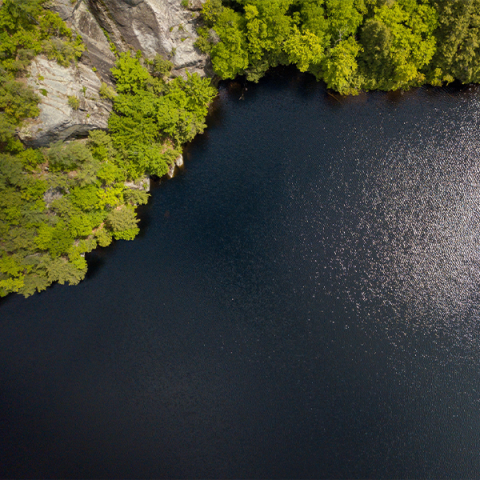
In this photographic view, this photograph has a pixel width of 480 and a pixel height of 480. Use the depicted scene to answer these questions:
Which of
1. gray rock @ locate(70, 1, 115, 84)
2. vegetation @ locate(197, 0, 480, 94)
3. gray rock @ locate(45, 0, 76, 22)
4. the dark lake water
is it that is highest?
vegetation @ locate(197, 0, 480, 94)

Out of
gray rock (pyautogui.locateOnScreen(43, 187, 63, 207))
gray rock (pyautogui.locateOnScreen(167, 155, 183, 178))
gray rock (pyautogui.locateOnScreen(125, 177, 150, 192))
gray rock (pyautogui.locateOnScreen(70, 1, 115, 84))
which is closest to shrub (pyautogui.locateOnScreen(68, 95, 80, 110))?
gray rock (pyautogui.locateOnScreen(70, 1, 115, 84))

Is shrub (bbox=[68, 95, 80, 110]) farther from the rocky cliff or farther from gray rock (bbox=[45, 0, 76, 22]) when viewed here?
gray rock (bbox=[45, 0, 76, 22])

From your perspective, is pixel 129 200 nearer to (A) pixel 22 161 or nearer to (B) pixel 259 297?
(A) pixel 22 161

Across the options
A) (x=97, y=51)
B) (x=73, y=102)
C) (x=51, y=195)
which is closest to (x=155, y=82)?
(x=97, y=51)

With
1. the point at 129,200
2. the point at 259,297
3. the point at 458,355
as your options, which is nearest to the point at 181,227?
the point at 129,200

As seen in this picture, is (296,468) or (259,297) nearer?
(296,468)

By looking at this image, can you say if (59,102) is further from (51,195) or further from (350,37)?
(350,37)
